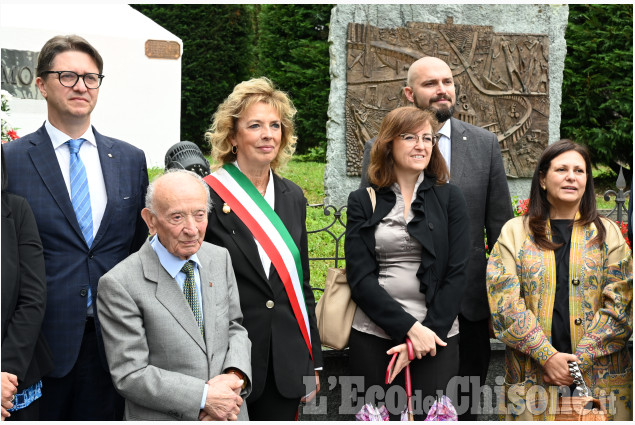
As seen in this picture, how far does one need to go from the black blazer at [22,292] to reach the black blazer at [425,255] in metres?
1.27

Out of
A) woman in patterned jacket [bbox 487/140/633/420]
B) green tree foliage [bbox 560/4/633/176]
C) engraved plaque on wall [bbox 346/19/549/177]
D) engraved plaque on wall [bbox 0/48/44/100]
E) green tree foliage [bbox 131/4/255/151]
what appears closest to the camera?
woman in patterned jacket [bbox 487/140/633/420]

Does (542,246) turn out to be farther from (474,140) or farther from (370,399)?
(370,399)

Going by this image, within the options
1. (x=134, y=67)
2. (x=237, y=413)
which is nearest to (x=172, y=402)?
(x=237, y=413)

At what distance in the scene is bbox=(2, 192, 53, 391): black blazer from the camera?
8.28 ft

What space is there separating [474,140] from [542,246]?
706 millimetres

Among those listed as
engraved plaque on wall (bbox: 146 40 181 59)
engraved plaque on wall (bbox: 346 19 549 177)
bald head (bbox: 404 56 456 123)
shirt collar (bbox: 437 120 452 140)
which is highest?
engraved plaque on wall (bbox: 146 40 181 59)

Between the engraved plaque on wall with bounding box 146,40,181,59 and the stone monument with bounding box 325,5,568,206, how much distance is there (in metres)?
3.86

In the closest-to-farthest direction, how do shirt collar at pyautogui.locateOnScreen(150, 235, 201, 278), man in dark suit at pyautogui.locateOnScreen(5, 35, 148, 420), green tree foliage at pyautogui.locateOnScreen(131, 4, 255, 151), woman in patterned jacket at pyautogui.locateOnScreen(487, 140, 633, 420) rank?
shirt collar at pyautogui.locateOnScreen(150, 235, 201, 278) < man in dark suit at pyautogui.locateOnScreen(5, 35, 148, 420) < woman in patterned jacket at pyautogui.locateOnScreen(487, 140, 633, 420) < green tree foliage at pyautogui.locateOnScreen(131, 4, 255, 151)

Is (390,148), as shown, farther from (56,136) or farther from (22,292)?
(22,292)

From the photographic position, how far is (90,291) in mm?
2863

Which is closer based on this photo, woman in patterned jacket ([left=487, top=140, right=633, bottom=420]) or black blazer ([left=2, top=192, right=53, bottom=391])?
black blazer ([left=2, top=192, right=53, bottom=391])

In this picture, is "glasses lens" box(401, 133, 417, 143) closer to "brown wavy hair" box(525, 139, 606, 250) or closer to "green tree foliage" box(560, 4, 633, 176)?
"brown wavy hair" box(525, 139, 606, 250)

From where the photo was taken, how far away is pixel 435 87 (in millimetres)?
3561

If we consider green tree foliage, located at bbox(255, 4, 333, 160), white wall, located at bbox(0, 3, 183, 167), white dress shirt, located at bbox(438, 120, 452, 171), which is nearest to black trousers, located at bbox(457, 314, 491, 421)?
white dress shirt, located at bbox(438, 120, 452, 171)
